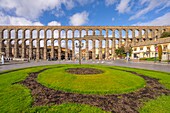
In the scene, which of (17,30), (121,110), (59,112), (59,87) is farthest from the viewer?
(17,30)

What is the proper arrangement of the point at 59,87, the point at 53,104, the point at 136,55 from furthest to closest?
the point at 136,55, the point at 59,87, the point at 53,104

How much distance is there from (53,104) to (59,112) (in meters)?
0.70

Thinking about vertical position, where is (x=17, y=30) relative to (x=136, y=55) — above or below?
above

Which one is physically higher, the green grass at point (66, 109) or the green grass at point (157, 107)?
the green grass at point (66, 109)

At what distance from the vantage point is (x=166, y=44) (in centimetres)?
3916

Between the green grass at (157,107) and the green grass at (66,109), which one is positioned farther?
the green grass at (157,107)

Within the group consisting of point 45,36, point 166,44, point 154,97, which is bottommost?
point 154,97

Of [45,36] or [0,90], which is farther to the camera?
[45,36]

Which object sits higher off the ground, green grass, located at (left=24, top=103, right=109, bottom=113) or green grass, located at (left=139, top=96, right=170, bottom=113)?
green grass, located at (left=24, top=103, right=109, bottom=113)

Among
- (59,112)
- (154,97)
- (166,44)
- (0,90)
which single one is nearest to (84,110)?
(59,112)

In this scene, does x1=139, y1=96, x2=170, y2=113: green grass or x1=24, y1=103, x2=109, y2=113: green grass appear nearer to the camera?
x1=24, y1=103, x2=109, y2=113: green grass

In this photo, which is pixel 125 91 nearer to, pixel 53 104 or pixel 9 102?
pixel 53 104

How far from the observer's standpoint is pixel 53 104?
178 inches

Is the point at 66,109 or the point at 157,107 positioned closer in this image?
the point at 66,109
